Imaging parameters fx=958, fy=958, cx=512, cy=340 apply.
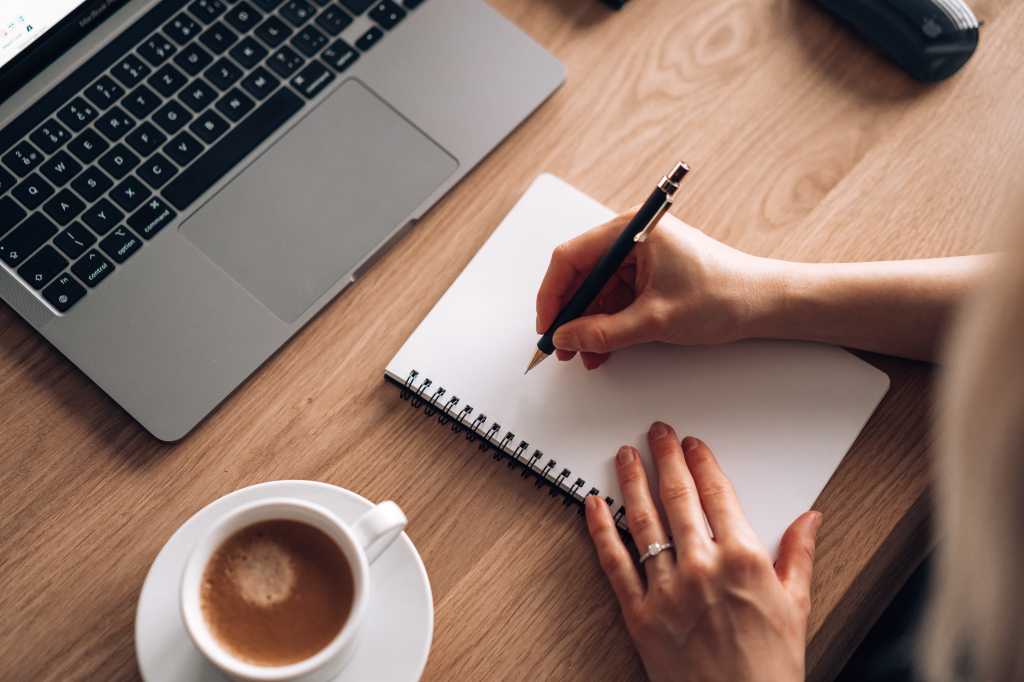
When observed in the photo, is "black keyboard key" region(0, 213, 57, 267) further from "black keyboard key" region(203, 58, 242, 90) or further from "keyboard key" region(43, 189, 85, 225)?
"black keyboard key" region(203, 58, 242, 90)

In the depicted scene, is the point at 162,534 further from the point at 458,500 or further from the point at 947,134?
the point at 947,134

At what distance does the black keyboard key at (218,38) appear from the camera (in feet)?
2.52

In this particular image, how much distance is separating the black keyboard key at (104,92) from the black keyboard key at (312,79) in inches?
5.3

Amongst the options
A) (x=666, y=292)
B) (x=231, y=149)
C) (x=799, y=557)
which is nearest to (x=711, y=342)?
(x=666, y=292)

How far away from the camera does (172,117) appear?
0.75 meters

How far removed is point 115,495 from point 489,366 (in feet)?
0.93

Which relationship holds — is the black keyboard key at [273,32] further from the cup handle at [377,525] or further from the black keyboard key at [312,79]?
the cup handle at [377,525]

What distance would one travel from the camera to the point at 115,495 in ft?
2.24

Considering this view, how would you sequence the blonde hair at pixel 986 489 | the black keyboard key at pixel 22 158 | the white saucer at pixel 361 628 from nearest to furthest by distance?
the blonde hair at pixel 986 489 → the white saucer at pixel 361 628 → the black keyboard key at pixel 22 158

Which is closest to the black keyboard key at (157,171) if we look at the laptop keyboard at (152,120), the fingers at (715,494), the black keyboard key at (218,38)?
the laptop keyboard at (152,120)

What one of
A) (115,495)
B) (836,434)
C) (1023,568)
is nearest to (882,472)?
(836,434)

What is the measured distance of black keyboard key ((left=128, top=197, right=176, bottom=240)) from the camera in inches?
28.5

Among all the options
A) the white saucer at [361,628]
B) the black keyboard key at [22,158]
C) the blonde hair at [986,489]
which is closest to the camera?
the blonde hair at [986,489]

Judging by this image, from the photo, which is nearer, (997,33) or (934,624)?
(934,624)
